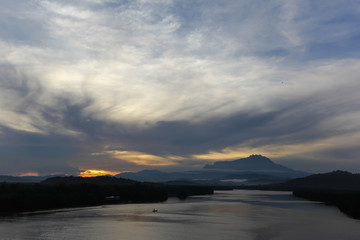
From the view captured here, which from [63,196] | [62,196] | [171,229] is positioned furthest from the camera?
[63,196]

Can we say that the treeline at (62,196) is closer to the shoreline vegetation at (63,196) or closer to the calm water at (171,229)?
the shoreline vegetation at (63,196)

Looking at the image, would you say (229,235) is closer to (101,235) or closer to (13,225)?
(101,235)

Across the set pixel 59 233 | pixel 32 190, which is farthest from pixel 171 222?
pixel 32 190

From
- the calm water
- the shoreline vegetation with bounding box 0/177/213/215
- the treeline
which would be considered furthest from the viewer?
the treeline

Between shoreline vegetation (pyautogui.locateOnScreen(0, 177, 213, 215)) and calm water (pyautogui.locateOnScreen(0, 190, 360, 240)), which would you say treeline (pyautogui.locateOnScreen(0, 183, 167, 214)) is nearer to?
shoreline vegetation (pyautogui.locateOnScreen(0, 177, 213, 215))

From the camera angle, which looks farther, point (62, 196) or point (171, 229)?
point (62, 196)

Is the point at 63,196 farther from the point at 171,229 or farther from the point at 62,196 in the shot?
the point at 171,229

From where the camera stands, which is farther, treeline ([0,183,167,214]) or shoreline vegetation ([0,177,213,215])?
treeline ([0,183,167,214])

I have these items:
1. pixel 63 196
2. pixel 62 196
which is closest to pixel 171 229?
pixel 62 196

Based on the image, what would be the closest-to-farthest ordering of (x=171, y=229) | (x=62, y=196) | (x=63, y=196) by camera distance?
(x=171, y=229), (x=62, y=196), (x=63, y=196)

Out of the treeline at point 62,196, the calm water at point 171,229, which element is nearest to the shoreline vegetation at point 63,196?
the treeline at point 62,196

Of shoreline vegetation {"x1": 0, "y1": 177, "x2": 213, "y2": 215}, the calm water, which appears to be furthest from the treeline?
the calm water

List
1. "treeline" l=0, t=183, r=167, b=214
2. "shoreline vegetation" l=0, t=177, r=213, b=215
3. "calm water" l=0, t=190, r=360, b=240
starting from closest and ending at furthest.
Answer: "calm water" l=0, t=190, r=360, b=240, "shoreline vegetation" l=0, t=177, r=213, b=215, "treeline" l=0, t=183, r=167, b=214

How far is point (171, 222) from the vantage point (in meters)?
55.3
